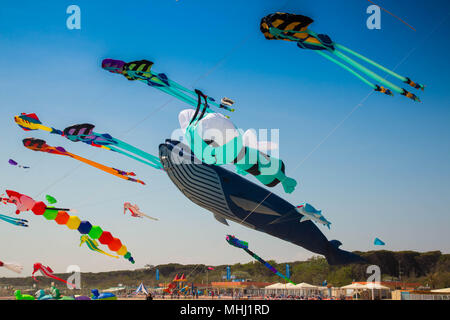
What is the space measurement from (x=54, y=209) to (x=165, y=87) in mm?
4924

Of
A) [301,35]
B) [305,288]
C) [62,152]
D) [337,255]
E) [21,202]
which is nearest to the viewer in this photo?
[301,35]

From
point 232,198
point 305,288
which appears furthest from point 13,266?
point 305,288

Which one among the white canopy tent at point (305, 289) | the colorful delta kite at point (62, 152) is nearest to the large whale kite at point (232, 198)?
the colorful delta kite at point (62, 152)

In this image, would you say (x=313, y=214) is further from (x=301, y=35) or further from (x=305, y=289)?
(x=305, y=289)

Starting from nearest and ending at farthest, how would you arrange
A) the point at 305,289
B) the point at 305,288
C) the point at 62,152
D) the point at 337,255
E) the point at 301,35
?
the point at 301,35 < the point at 62,152 < the point at 337,255 < the point at 305,288 < the point at 305,289

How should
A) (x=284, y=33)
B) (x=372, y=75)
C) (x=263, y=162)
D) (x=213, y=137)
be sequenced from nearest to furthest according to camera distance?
(x=372, y=75) < (x=284, y=33) < (x=213, y=137) < (x=263, y=162)

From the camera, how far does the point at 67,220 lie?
12.7m

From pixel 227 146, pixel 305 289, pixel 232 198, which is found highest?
pixel 227 146

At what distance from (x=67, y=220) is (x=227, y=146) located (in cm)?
547

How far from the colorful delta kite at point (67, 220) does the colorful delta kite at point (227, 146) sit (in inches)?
162
